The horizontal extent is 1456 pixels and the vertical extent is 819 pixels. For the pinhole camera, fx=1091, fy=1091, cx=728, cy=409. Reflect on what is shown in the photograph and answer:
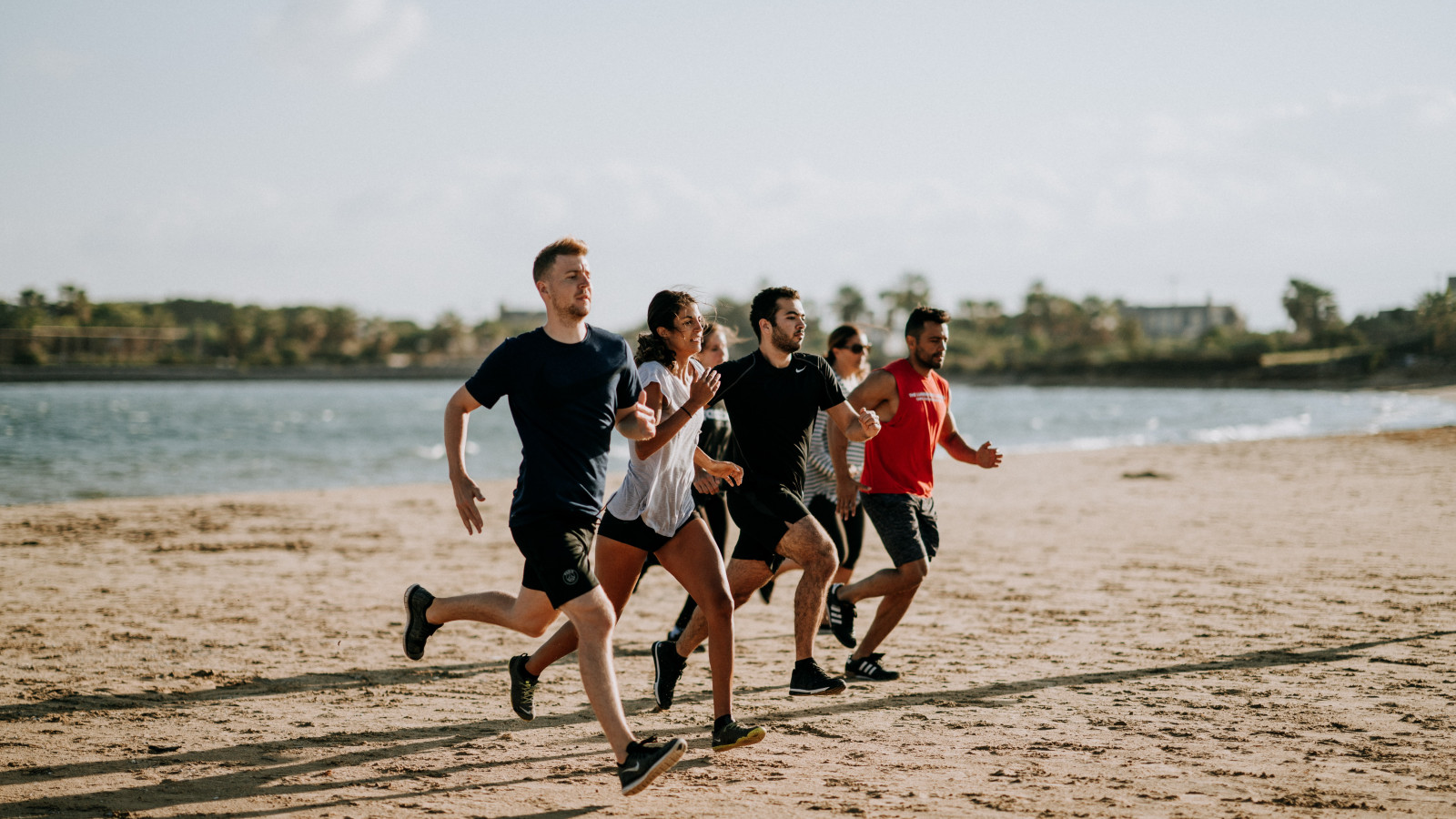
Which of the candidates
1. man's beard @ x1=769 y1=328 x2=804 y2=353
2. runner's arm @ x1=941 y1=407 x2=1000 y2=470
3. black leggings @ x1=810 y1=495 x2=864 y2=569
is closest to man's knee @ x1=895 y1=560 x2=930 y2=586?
runner's arm @ x1=941 y1=407 x2=1000 y2=470

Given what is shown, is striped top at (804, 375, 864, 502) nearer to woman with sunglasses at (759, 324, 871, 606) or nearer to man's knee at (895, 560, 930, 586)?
woman with sunglasses at (759, 324, 871, 606)

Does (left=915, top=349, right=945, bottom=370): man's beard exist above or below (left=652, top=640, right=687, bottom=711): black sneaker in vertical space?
above

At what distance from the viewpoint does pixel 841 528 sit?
7523 mm

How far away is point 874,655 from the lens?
6.43m

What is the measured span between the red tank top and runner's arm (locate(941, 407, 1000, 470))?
156mm

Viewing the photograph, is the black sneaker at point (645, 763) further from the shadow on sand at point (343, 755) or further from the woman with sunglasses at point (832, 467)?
the woman with sunglasses at point (832, 467)

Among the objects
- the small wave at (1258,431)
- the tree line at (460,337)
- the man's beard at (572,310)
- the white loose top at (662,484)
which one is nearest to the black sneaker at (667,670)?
the white loose top at (662,484)

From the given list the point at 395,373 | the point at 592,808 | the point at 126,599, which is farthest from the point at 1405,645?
the point at 395,373

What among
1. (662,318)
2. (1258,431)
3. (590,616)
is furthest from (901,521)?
(1258,431)

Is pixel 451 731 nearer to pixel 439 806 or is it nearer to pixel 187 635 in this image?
pixel 439 806

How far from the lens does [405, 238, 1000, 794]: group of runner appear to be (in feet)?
14.0

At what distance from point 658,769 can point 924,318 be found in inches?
130

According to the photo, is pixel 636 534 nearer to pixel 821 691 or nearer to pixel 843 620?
pixel 821 691

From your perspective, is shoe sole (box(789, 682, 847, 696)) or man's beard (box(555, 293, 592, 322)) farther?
shoe sole (box(789, 682, 847, 696))
